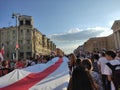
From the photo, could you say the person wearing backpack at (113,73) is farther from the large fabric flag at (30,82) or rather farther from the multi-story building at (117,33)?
the multi-story building at (117,33)

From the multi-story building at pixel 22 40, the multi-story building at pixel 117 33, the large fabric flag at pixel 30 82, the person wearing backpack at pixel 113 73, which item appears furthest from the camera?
the multi-story building at pixel 117 33

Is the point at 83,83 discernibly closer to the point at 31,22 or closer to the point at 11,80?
the point at 11,80

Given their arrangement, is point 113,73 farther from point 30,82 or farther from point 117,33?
point 117,33

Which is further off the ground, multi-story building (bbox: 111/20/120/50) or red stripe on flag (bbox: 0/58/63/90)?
multi-story building (bbox: 111/20/120/50)

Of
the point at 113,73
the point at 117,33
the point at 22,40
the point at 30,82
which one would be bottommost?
the point at 30,82


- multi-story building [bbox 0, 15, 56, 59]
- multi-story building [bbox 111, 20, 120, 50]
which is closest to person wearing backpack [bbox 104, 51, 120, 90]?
multi-story building [bbox 0, 15, 56, 59]

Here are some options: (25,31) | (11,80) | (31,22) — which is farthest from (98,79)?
(31,22)

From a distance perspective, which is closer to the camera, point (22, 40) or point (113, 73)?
point (113, 73)

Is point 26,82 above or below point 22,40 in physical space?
below

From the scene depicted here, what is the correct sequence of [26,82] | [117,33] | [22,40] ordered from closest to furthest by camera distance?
1. [26,82]
2. [22,40]
3. [117,33]

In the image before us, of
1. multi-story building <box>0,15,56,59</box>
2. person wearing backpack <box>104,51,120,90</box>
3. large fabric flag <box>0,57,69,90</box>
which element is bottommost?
large fabric flag <box>0,57,69,90</box>

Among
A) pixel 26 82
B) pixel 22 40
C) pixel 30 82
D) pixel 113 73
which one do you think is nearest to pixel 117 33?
pixel 22 40

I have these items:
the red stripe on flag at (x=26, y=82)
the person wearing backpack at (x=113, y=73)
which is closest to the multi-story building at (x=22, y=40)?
the red stripe on flag at (x=26, y=82)

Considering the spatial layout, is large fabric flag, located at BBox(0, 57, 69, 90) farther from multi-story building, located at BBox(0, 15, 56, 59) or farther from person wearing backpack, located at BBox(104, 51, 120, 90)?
multi-story building, located at BBox(0, 15, 56, 59)
